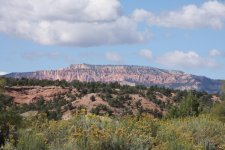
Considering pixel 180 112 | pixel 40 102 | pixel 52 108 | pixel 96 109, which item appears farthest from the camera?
pixel 40 102

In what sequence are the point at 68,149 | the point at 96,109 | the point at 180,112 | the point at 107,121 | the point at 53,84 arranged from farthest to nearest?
the point at 53,84, the point at 96,109, the point at 180,112, the point at 107,121, the point at 68,149

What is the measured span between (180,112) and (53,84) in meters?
42.2

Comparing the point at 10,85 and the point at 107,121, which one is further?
the point at 10,85

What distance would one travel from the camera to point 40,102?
228 ft

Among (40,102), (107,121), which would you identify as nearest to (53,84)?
(40,102)

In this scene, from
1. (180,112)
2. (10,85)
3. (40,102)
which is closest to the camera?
(180,112)

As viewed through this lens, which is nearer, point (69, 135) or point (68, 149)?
point (68, 149)

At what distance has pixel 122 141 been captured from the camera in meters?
13.5

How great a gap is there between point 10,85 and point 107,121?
65.0m

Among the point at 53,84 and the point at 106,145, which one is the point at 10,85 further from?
the point at 106,145

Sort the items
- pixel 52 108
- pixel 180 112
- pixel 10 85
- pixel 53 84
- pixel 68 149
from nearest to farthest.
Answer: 1. pixel 68 149
2. pixel 180 112
3. pixel 52 108
4. pixel 10 85
5. pixel 53 84

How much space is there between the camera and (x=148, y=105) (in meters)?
69.2

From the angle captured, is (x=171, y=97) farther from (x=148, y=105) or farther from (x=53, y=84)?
(x=53, y=84)

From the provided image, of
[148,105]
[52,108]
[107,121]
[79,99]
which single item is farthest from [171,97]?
[107,121]
